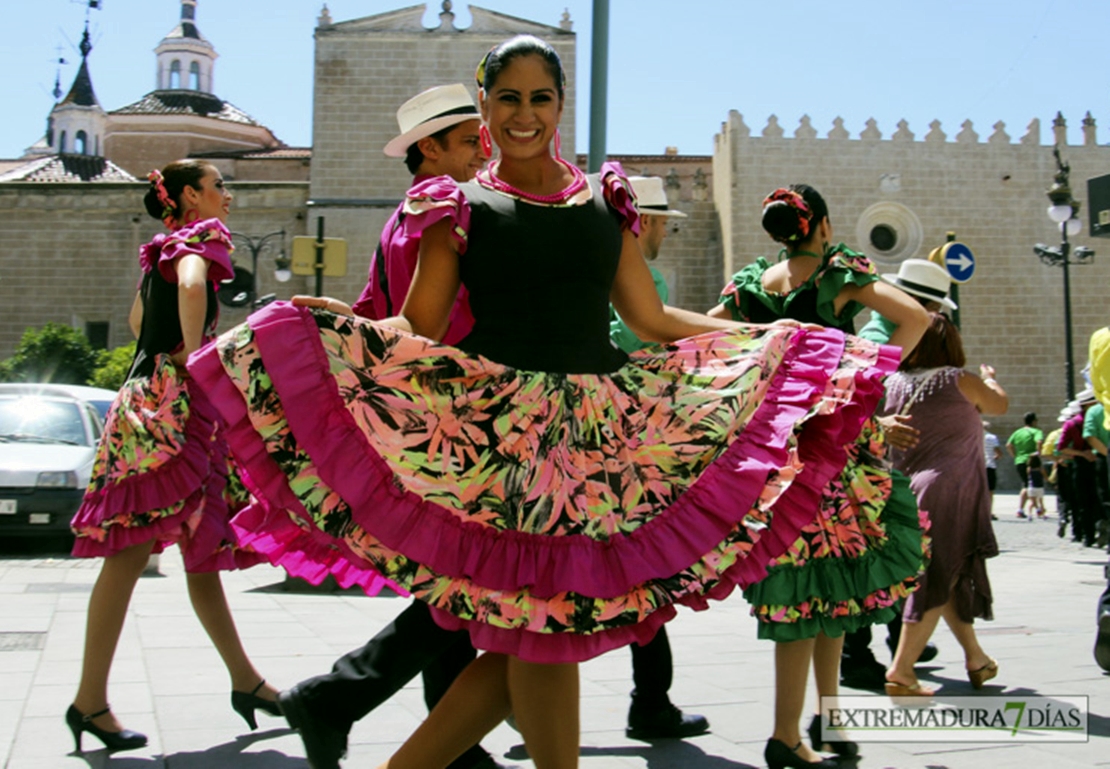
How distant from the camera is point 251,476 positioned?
2.50 m

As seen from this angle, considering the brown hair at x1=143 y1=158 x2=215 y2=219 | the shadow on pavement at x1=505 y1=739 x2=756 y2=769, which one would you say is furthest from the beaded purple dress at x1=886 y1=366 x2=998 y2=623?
the brown hair at x1=143 y1=158 x2=215 y2=219

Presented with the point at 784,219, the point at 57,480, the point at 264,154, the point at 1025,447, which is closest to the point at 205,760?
the point at 784,219

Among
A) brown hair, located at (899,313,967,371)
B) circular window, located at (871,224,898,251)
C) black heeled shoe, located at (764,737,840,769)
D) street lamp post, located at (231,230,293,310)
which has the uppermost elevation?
circular window, located at (871,224,898,251)

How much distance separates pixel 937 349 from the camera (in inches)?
193

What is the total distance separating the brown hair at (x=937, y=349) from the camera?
4918 millimetres

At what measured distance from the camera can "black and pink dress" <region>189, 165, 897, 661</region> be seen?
2.40 metres

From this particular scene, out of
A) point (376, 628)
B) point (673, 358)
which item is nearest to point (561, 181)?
point (673, 358)

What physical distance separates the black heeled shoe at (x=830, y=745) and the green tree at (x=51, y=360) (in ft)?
110

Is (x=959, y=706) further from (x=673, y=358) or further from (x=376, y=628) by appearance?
(x=376, y=628)

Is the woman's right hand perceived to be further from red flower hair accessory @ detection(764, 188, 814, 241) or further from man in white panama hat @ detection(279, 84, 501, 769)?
red flower hair accessory @ detection(764, 188, 814, 241)

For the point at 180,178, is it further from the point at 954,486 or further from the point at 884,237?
the point at 884,237

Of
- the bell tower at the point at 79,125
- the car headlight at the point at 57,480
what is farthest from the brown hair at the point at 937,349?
the bell tower at the point at 79,125

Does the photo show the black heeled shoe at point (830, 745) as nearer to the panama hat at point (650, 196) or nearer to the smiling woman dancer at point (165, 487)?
the smiling woman dancer at point (165, 487)

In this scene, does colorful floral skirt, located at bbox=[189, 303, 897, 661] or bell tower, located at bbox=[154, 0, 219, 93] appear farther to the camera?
bell tower, located at bbox=[154, 0, 219, 93]
